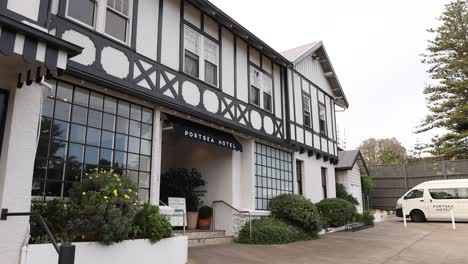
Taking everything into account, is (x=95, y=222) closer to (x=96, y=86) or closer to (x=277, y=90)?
(x=96, y=86)

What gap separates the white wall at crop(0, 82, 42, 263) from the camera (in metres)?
4.91

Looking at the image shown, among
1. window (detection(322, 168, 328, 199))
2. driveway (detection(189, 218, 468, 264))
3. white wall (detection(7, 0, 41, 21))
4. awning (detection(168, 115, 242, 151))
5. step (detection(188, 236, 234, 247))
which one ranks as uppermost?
white wall (detection(7, 0, 41, 21))

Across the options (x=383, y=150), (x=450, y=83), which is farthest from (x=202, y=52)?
(x=383, y=150)

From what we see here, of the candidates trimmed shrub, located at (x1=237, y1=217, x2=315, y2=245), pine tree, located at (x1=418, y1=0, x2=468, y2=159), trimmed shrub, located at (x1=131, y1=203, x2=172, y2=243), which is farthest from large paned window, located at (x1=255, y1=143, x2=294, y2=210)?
pine tree, located at (x1=418, y1=0, x2=468, y2=159)

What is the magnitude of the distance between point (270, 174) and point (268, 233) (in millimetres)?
3111

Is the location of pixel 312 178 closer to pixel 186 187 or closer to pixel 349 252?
pixel 349 252

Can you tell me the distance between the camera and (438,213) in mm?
17906

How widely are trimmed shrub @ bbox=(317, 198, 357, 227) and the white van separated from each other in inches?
188

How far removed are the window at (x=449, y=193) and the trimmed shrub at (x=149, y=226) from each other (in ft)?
51.6

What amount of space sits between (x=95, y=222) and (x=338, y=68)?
56.2 feet

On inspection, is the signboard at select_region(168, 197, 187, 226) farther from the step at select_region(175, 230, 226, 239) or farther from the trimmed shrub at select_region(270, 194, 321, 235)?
the trimmed shrub at select_region(270, 194, 321, 235)

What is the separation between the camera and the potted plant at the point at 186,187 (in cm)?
1086

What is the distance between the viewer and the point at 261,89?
521 inches

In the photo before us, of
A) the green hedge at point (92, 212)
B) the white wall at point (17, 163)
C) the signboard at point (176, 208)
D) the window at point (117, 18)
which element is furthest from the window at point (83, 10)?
the signboard at point (176, 208)
